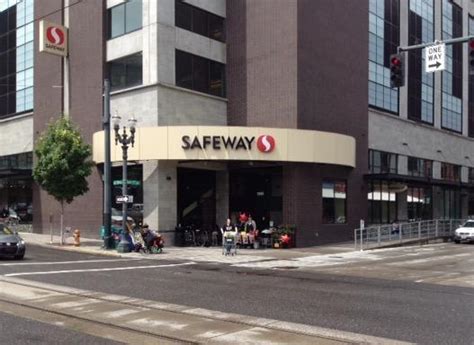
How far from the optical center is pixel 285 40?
3131cm

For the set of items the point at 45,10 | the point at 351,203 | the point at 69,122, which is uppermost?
the point at 45,10

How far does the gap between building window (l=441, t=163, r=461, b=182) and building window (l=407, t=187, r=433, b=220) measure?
502 cm

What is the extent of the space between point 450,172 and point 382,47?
15020 mm

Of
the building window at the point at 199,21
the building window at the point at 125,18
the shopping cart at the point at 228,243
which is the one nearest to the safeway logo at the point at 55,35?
the building window at the point at 125,18

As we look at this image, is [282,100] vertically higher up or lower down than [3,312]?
higher up

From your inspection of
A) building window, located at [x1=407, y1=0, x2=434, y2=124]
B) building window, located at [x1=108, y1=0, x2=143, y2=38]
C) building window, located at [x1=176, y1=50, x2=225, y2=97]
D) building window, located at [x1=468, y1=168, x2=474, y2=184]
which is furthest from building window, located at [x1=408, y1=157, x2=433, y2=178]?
building window, located at [x1=108, y1=0, x2=143, y2=38]

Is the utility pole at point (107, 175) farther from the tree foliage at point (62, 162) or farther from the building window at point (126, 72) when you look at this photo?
the building window at point (126, 72)

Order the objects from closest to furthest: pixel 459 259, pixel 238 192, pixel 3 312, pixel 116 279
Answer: pixel 3 312, pixel 116 279, pixel 459 259, pixel 238 192

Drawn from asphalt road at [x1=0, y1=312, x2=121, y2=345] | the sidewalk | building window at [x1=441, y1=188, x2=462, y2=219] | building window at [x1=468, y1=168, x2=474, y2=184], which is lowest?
the sidewalk

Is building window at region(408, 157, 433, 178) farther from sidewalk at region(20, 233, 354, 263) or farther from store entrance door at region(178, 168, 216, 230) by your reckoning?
store entrance door at region(178, 168, 216, 230)

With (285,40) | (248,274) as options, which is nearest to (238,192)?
(285,40)

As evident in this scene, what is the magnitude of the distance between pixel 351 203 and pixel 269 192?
16.2 feet

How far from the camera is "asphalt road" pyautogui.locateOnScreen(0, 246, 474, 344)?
9.70m

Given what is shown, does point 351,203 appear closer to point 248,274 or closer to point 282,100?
point 282,100
